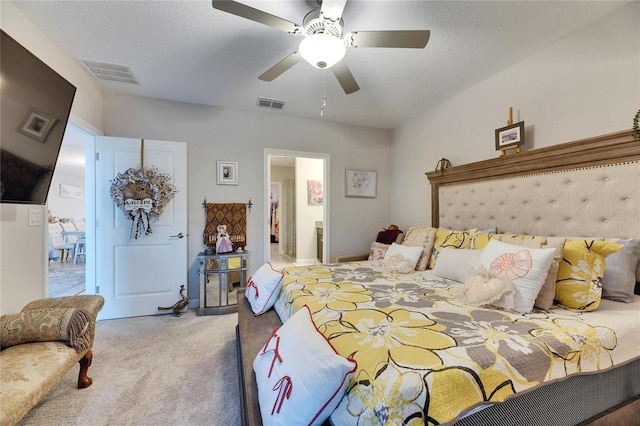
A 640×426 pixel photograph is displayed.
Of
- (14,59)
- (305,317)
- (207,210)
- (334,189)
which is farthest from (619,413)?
(207,210)

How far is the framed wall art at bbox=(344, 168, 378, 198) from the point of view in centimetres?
402

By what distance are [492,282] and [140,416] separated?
86.5 inches

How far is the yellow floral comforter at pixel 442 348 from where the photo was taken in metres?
0.78

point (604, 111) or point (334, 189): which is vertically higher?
point (604, 111)

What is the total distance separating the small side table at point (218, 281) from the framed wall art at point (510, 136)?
3.10 meters

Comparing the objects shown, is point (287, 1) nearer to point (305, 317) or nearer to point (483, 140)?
point (305, 317)

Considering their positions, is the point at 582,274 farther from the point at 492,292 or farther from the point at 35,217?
the point at 35,217

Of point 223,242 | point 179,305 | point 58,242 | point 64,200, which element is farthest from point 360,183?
point 64,200

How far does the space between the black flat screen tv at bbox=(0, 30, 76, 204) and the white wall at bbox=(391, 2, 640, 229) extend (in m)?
3.62

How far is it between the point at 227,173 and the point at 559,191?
3505 millimetres

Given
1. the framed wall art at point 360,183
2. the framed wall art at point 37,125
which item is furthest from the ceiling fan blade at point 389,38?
the framed wall art at point 360,183

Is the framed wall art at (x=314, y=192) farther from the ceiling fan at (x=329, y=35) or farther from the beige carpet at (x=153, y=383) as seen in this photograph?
the ceiling fan at (x=329, y=35)

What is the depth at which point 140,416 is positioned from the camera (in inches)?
57.7

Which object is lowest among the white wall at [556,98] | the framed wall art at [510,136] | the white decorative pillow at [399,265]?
the white decorative pillow at [399,265]
